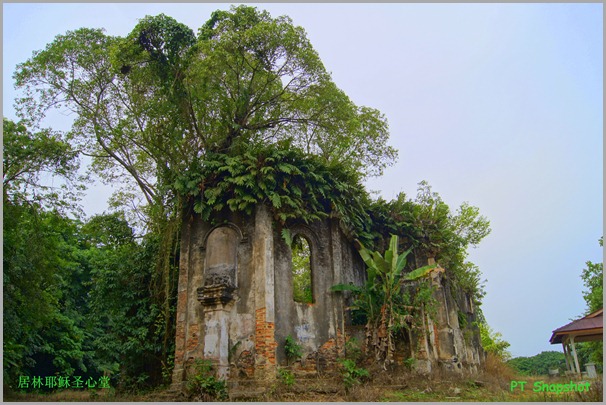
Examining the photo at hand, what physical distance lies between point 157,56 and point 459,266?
48.6 ft

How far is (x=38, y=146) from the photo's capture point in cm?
1479

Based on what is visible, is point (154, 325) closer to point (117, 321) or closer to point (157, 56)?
point (117, 321)

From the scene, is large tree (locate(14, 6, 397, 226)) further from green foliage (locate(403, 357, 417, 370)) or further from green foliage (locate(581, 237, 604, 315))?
green foliage (locate(581, 237, 604, 315))

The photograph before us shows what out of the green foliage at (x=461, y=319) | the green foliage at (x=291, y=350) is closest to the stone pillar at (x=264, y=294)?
the green foliage at (x=291, y=350)

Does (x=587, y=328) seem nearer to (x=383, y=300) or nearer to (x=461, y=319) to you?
(x=461, y=319)

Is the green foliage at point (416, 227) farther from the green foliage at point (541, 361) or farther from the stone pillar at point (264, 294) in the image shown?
the green foliage at point (541, 361)

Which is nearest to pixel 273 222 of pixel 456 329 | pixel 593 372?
pixel 456 329

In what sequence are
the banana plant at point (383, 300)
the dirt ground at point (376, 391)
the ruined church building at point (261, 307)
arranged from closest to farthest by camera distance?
the dirt ground at point (376, 391) → the ruined church building at point (261, 307) → the banana plant at point (383, 300)

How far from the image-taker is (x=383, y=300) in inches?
547

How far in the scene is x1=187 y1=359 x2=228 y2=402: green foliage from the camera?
1166 cm

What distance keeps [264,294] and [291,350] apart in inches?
64.3

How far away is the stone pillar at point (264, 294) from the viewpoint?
1234 cm

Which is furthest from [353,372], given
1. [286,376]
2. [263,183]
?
[263,183]

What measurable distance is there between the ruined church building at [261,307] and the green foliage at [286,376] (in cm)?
23
